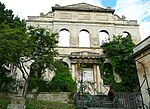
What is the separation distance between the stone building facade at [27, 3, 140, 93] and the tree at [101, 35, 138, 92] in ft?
4.43

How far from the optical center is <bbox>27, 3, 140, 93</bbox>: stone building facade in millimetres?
23609

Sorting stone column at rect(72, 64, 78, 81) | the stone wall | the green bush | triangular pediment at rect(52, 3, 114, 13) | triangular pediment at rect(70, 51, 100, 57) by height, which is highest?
triangular pediment at rect(52, 3, 114, 13)

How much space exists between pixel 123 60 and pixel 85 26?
6752mm

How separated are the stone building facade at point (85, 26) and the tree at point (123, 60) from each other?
4.43ft

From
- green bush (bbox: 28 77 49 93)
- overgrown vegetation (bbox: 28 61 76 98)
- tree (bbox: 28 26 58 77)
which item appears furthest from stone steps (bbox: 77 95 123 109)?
green bush (bbox: 28 77 49 93)

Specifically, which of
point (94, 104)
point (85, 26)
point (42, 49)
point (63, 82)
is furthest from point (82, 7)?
point (94, 104)

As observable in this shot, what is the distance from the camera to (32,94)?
17.9 metres

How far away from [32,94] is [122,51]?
438 inches

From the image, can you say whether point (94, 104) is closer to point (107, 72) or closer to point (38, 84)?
point (38, 84)

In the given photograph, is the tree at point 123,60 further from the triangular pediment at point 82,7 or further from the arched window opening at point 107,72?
the triangular pediment at point 82,7

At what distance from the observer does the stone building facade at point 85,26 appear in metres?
23.6

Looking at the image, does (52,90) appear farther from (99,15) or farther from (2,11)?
(99,15)

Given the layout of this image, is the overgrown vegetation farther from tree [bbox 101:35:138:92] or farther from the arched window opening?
tree [bbox 101:35:138:92]

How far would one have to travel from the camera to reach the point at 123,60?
23.1m
